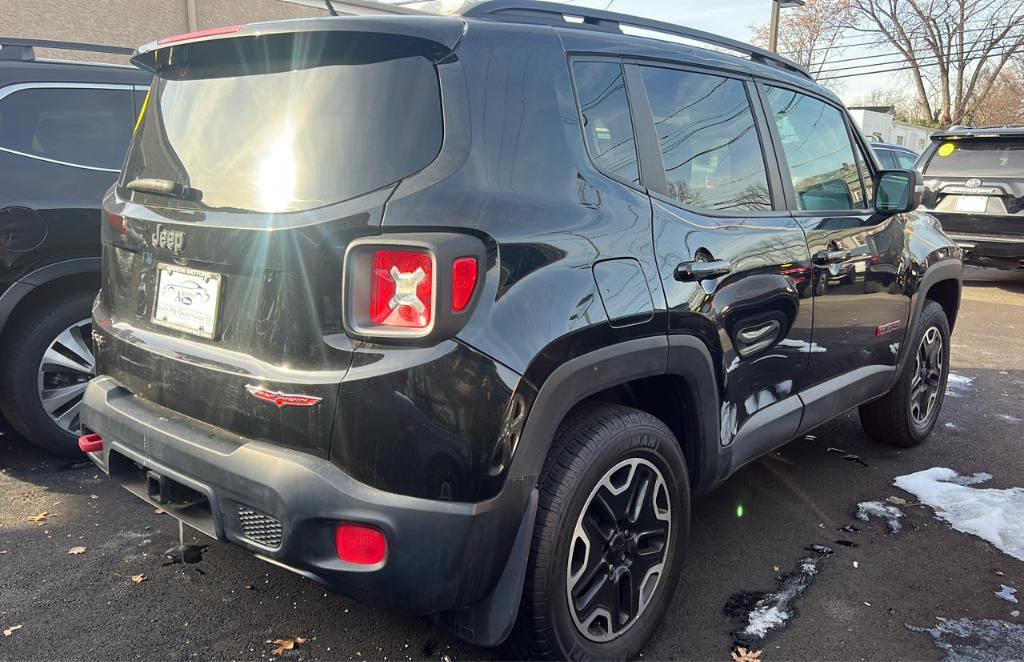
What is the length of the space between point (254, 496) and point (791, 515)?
2.56 metres

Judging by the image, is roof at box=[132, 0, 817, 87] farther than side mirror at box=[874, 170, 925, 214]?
No

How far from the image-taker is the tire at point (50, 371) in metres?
3.70

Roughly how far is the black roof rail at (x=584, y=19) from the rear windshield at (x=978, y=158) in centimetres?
768

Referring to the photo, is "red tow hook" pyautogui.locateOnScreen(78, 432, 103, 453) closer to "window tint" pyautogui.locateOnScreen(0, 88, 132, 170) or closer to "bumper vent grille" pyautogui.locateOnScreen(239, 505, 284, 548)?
"bumper vent grille" pyautogui.locateOnScreen(239, 505, 284, 548)

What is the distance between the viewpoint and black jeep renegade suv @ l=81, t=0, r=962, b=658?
195 cm

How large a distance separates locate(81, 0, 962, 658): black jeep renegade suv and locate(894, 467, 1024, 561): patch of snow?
4.84 feet

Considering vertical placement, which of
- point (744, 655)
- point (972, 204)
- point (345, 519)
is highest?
point (972, 204)

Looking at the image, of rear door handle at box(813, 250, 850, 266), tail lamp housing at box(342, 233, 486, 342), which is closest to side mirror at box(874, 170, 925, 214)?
rear door handle at box(813, 250, 850, 266)

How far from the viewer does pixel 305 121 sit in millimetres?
2119

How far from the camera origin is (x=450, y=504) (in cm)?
196

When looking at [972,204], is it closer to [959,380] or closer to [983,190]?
[983,190]

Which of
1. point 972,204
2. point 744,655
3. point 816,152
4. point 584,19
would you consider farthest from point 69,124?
point 972,204

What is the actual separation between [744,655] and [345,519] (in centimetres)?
145

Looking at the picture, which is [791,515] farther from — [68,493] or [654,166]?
[68,493]
